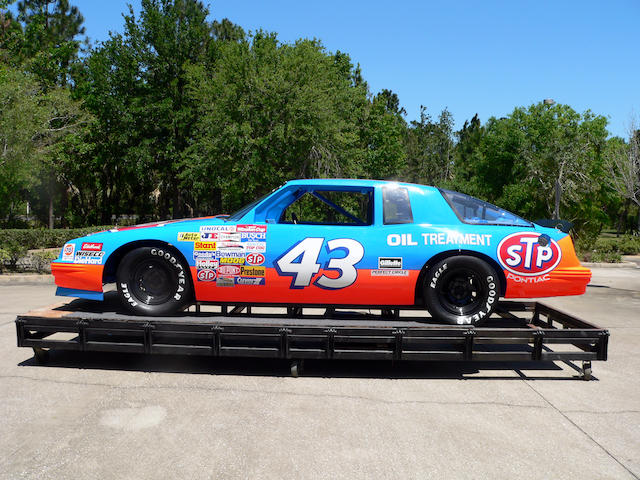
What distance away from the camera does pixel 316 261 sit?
5102 mm

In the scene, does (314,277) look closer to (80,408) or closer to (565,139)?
(80,408)

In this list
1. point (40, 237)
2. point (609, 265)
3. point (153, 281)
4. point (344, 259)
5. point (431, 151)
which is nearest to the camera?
point (344, 259)

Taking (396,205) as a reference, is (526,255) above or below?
below

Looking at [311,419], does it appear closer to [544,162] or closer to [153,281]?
[153,281]

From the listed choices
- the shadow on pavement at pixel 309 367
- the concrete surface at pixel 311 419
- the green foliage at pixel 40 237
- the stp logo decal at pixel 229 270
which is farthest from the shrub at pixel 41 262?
the stp logo decal at pixel 229 270

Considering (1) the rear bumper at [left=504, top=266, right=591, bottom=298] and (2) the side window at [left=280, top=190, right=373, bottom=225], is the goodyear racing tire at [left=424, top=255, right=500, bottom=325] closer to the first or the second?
(1) the rear bumper at [left=504, top=266, right=591, bottom=298]

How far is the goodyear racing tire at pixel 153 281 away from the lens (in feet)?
17.3

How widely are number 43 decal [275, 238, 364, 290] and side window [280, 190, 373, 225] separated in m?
0.36

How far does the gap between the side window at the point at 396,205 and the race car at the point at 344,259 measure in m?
0.01

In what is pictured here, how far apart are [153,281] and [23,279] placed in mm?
8708

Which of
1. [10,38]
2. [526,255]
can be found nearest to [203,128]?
[10,38]

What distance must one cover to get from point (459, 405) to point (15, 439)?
3.63 metres

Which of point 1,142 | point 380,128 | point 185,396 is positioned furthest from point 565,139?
point 185,396

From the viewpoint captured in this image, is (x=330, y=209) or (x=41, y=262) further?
(x=41, y=262)
